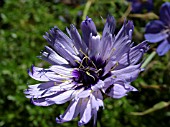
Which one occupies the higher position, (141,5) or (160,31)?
(141,5)

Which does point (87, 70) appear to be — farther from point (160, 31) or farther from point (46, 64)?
point (46, 64)

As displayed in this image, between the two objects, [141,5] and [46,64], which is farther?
[46,64]

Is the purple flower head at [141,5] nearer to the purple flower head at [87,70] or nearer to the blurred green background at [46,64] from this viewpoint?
the blurred green background at [46,64]

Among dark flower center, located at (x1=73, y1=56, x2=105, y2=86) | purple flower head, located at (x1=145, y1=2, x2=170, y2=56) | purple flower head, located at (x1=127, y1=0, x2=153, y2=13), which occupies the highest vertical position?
purple flower head, located at (x1=127, y1=0, x2=153, y2=13)

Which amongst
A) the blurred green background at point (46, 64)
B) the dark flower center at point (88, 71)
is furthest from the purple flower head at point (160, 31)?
the dark flower center at point (88, 71)

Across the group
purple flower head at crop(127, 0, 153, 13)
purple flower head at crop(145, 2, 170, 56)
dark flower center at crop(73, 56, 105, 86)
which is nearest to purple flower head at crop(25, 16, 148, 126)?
dark flower center at crop(73, 56, 105, 86)

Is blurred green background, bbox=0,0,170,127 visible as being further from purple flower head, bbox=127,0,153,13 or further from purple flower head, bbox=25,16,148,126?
purple flower head, bbox=25,16,148,126

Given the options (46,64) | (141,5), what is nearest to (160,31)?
(141,5)

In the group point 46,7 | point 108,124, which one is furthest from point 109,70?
point 46,7
